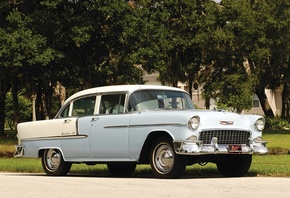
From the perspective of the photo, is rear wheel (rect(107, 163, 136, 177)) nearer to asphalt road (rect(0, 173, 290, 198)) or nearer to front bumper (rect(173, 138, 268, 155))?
asphalt road (rect(0, 173, 290, 198))

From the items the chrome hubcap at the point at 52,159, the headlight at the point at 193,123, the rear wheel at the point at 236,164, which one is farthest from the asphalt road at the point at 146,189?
the chrome hubcap at the point at 52,159

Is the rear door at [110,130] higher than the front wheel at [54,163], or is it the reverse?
the rear door at [110,130]

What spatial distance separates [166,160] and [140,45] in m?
28.6

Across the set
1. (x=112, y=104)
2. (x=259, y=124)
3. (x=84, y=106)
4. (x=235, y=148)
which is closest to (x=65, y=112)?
(x=84, y=106)

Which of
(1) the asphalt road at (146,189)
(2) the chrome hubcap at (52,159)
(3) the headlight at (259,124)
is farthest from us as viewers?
(2) the chrome hubcap at (52,159)

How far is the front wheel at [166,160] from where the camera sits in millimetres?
13852

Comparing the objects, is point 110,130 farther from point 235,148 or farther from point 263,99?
point 263,99

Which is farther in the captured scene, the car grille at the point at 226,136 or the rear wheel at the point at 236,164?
the rear wheel at the point at 236,164

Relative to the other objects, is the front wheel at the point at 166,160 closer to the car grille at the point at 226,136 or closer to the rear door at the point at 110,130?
the car grille at the point at 226,136

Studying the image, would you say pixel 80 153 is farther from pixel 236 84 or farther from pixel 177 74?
pixel 177 74

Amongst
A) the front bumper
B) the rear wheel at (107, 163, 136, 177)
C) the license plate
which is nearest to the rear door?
the rear wheel at (107, 163, 136, 177)

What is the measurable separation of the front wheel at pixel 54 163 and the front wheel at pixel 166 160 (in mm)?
2755

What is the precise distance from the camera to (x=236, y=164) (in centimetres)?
1529

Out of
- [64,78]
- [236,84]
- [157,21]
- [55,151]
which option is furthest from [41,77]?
[55,151]
